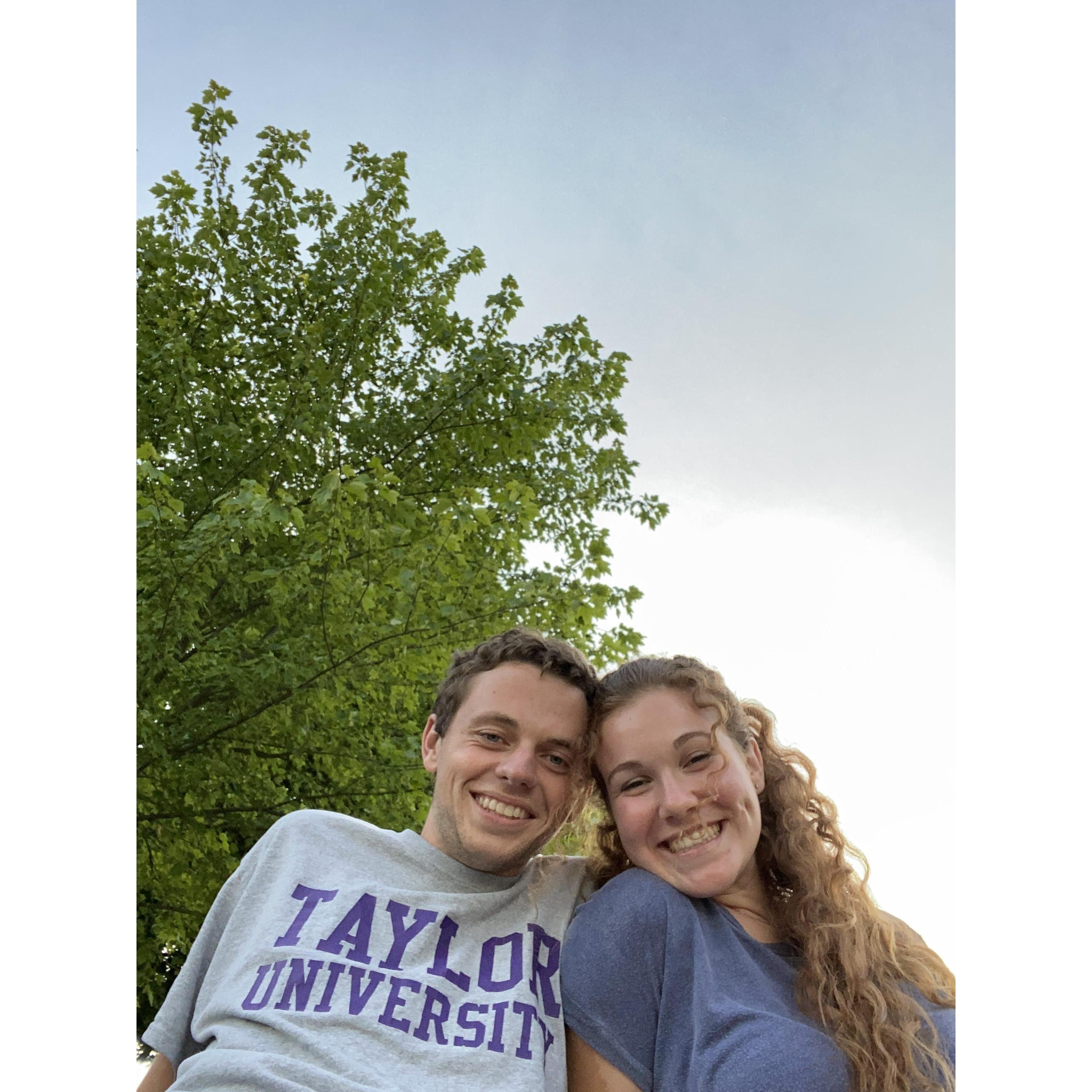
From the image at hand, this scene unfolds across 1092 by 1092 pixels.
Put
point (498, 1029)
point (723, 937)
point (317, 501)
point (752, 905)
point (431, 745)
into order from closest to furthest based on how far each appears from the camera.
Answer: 1. point (498, 1029)
2. point (723, 937)
3. point (752, 905)
4. point (431, 745)
5. point (317, 501)

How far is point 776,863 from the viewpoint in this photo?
5.88 feet

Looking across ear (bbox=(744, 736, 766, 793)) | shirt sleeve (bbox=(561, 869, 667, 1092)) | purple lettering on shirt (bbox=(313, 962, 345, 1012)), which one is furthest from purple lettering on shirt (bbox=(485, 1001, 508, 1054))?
ear (bbox=(744, 736, 766, 793))

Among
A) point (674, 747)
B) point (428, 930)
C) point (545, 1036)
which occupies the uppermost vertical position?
point (674, 747)

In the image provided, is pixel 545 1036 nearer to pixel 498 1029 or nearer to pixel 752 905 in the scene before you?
pixel 498 1029

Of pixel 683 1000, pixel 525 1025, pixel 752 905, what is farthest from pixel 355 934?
pixel 752 905

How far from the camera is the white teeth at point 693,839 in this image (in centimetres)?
162

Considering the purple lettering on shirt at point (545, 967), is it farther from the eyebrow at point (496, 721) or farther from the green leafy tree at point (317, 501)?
the green leafy tree at point (317, 501)

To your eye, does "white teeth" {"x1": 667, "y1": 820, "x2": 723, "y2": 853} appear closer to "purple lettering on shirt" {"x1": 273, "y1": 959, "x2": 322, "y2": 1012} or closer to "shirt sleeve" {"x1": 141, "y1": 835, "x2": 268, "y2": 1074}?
"purple lettering on shirt" {"x1": 273, "y1": 959, "x2": 322, "y2": 1012}

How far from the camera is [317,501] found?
3494 millimetres

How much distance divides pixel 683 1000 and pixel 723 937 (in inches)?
5.2

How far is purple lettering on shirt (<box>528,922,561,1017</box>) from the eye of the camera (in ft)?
5.08

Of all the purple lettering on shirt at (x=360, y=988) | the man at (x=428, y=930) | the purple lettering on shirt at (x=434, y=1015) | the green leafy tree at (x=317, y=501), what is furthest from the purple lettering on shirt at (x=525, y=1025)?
the green leafy tree at (x=317, y=501)
